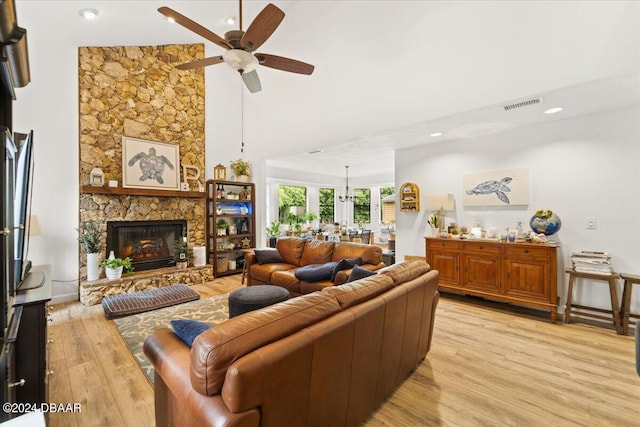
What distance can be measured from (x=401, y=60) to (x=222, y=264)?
4941 millimetres

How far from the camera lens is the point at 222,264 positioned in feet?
19.7

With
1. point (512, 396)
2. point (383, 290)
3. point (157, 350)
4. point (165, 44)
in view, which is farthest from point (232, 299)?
point (165, 44)

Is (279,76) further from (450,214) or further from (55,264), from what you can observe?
(55,264)

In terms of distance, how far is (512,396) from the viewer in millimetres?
2143

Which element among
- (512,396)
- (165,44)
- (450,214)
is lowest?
(512,396)

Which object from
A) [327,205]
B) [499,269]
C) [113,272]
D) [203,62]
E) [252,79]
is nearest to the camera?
[203,62]

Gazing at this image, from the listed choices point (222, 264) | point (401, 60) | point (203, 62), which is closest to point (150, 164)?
point (222, 264)

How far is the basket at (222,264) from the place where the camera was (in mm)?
5910

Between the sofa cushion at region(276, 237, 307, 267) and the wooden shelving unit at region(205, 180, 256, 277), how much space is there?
1567 mm

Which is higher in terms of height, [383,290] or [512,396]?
[383,290]

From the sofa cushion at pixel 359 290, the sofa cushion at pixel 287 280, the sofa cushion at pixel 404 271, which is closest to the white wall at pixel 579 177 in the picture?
the sofa cushion at pixel 404 271

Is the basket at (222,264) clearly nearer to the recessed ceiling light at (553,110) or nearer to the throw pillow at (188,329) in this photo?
the throw pillow at (188,329)

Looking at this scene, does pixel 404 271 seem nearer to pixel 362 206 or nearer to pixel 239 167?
pixel 239 167

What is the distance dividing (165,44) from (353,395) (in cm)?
638
